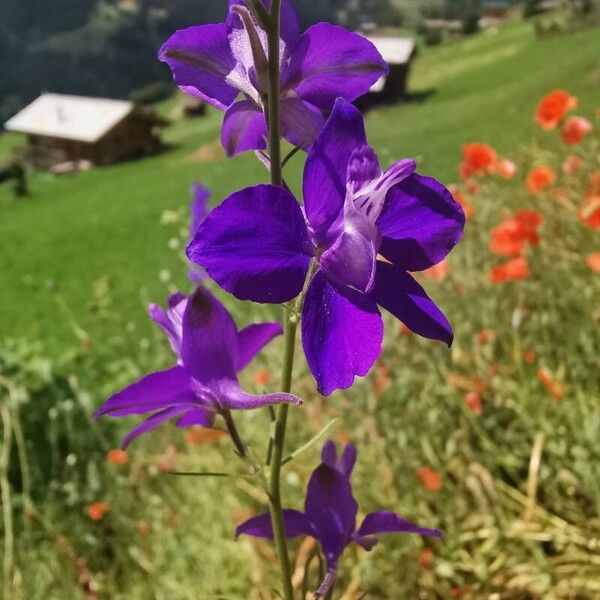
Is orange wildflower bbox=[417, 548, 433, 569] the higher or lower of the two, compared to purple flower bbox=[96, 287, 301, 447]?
lower

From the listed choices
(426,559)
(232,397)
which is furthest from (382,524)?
(426,559)

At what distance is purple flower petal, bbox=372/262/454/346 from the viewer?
33 centimetres

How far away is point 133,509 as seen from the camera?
149cm

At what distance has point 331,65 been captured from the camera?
37cm

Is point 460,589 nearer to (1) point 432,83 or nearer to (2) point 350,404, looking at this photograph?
(2) point 350,404

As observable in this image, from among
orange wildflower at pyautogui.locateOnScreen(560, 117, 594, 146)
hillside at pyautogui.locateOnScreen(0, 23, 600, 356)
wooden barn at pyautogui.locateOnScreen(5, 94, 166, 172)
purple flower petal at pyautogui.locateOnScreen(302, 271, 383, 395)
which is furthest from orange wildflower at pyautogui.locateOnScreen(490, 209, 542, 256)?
wooden barn at pyautogui.locateOnScreen(5, 94, 166, 172)

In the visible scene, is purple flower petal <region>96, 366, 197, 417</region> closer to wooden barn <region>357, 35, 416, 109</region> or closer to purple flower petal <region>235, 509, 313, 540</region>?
purple flower petal <region>235, 509, 313, 540</region>

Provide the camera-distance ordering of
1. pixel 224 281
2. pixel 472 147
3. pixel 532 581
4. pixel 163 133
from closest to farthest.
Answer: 1. pixel 224 281
2. pixel 532 581
3. pixel 472 147
4. pixel 163 133

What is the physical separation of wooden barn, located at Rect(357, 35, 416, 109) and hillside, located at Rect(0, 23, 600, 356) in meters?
0.06

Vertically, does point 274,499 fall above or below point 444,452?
above

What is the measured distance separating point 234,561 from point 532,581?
1.37 feet

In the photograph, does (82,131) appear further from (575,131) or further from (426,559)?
(426,559)

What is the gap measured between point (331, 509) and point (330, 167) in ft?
0.70

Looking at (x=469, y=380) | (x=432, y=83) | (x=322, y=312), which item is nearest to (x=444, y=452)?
(x=469, y=380)
